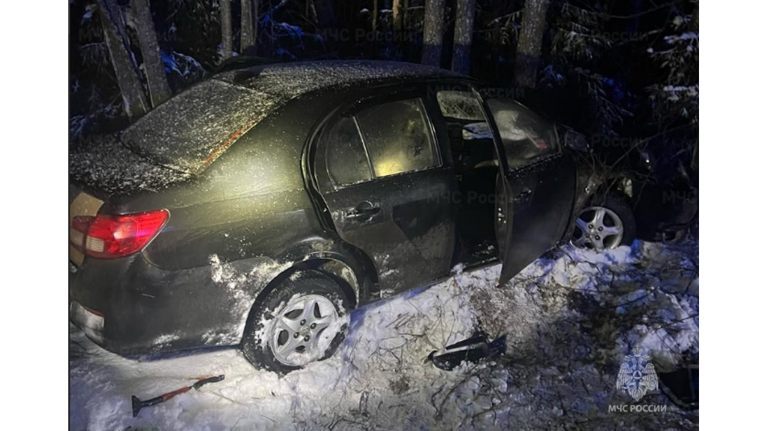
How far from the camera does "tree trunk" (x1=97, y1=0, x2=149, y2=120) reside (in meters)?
2.51

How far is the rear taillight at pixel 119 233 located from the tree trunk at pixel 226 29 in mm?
1145

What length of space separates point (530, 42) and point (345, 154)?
4.97 ft

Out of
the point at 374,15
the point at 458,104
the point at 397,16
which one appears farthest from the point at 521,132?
the point at 374,15

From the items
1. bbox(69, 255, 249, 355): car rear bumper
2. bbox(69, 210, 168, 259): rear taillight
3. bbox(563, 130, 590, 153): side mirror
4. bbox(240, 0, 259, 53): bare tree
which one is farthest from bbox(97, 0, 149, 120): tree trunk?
bbox(563, 130, 590, 153): side mirror

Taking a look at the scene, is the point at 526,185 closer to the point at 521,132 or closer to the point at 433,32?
the point at 521,132

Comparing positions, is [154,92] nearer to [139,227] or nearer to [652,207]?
[139,227]

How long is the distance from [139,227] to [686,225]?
3536 mm

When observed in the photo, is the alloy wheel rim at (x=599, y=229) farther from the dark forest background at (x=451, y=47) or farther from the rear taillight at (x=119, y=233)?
the rear taillight at (x=119, y=233)

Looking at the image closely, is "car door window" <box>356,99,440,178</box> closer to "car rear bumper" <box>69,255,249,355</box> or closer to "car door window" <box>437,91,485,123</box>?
"car door window" <box>437,91,485,123</box>

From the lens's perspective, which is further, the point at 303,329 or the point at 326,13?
the point at 326,13

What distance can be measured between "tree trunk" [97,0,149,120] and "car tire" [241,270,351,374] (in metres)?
1.33

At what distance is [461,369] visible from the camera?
8.38 feet

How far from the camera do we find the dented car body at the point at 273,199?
81.0 inches
